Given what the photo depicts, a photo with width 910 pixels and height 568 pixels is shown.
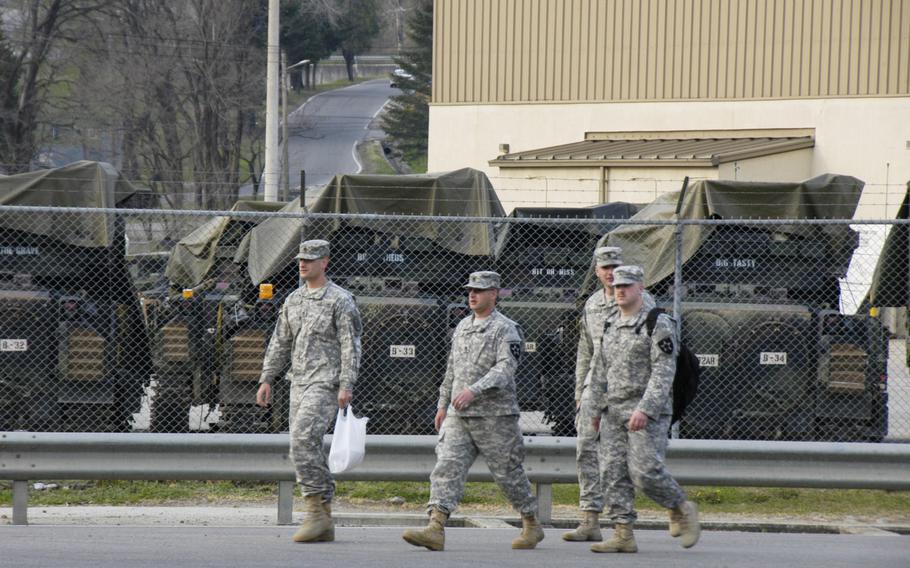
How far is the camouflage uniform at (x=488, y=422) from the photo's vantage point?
7.89m

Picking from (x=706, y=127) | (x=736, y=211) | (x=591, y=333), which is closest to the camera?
(x=591, y=333)

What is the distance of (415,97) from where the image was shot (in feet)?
201

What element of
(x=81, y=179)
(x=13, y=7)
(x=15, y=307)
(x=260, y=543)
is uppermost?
(x=13, y=7)

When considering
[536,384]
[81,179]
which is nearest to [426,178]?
[536,384]

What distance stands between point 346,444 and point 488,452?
0.90 metres

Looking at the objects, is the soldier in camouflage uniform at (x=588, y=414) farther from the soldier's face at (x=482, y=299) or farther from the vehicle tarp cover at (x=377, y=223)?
the vehicle tarp cover at (x=377, y=223)

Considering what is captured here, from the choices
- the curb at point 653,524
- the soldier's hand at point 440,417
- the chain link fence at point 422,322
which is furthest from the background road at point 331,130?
the soldier's hand at point 440,417

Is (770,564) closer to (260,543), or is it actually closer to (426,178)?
(260,543)

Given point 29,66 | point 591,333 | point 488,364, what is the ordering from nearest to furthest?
point 488,364
point 591,333
point 29,66

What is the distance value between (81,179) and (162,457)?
156 inches

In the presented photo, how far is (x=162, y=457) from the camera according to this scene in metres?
9.00

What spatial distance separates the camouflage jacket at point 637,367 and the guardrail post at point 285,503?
243cm

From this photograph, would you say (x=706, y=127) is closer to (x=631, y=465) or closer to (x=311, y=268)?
(x=311, y=268)

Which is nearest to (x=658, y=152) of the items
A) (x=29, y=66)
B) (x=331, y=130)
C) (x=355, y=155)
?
(x=29, y=66)
